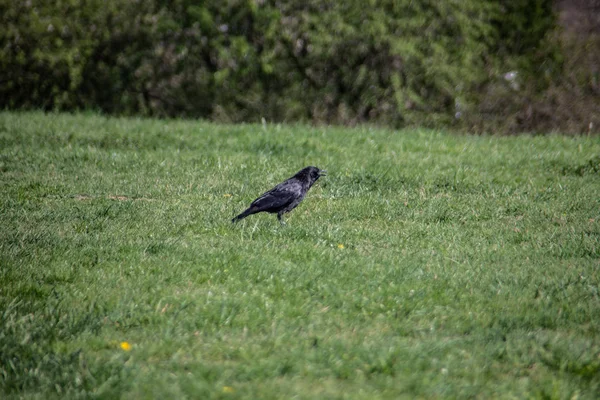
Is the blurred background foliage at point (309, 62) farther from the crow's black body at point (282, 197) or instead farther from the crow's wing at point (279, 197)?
the crow's wing at point (279, 197)

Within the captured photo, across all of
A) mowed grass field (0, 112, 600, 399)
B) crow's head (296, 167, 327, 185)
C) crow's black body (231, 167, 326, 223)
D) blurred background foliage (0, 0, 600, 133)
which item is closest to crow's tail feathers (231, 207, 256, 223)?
crow's black body (231, 167, 326, 223)

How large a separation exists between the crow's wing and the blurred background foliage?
6901 millimetres

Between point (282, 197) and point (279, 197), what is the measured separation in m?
0.03

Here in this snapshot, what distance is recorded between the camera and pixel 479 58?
13.9 metres

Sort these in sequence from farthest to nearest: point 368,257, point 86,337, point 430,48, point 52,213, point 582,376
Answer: point 430,48 → point 52,213 → point 368,257 → point 86,337 → point 582,376

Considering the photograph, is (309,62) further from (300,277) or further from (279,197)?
(300,277)

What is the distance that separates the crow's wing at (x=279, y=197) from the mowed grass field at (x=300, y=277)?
233 mm

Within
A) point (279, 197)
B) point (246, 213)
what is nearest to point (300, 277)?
point (246, 213)

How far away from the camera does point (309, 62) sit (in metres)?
13.7

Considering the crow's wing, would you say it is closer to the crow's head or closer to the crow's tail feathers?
the crow's tail feathers

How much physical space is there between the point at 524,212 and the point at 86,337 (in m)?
4.82

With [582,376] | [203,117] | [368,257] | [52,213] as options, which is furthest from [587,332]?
[203,117]

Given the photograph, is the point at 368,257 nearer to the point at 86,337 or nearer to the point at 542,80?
the point at 86,337

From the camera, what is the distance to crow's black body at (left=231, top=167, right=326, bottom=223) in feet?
22.2
